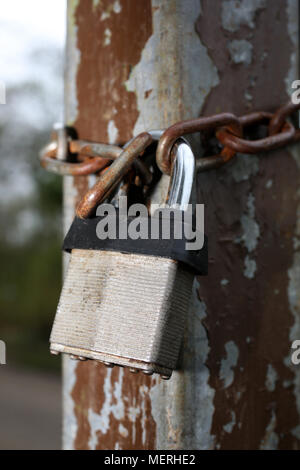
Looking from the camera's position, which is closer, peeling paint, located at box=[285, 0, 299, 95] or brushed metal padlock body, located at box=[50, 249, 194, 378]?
brushed metal padlock body, located at box=[50, 249, 194, 378]

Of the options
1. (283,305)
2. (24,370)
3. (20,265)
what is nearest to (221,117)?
(283,305)

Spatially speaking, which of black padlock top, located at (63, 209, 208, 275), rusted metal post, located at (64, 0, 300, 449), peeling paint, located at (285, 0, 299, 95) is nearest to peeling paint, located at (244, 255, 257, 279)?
rusted metal post, located at (64, 0, 300, 449)

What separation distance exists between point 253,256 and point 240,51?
236 mm

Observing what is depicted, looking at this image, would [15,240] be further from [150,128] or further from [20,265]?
[150,128]

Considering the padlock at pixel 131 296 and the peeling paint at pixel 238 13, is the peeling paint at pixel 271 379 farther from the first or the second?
the peeling paint at pixel 238 13

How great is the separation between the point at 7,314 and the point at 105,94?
6208mm

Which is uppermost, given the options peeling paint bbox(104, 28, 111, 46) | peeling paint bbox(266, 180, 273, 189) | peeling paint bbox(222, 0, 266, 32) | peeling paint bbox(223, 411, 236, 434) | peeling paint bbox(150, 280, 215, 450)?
peeling paint bbox(222, 0, 266, 32)

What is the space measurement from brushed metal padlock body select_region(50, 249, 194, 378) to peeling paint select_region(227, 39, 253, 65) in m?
0.26

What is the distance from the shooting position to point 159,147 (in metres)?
0.48

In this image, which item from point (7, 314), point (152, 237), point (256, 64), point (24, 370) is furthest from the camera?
point (7, 314)

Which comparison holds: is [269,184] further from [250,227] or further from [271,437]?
[271,437]

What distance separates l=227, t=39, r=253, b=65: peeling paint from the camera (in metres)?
0.56

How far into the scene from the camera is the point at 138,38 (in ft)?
1.81

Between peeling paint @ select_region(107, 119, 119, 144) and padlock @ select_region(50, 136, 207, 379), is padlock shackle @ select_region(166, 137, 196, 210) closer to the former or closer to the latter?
padlock @ select_region(50, 136, 207, 379)
